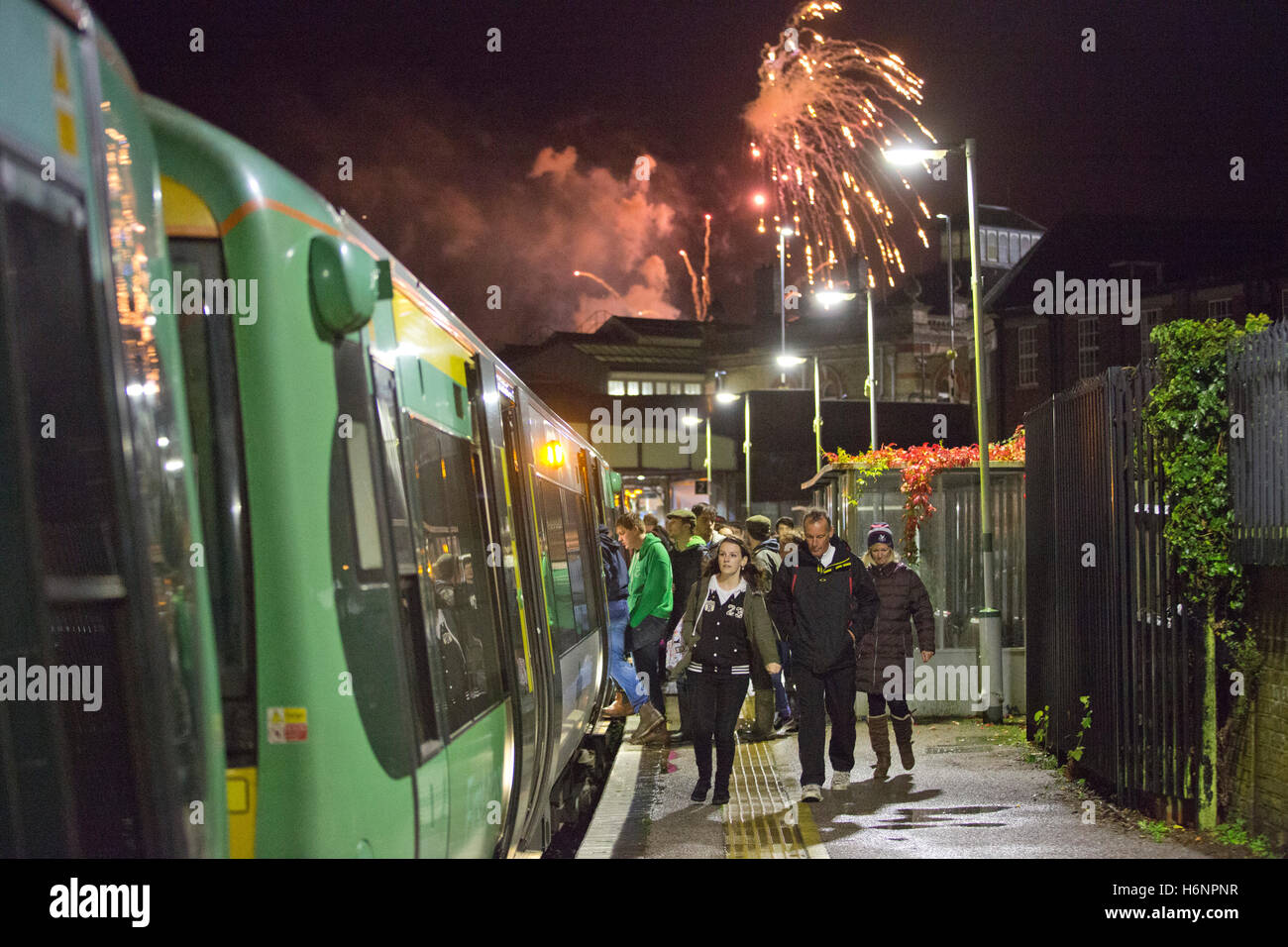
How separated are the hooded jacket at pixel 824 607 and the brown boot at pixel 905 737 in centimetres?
84

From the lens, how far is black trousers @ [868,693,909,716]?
9719 mm

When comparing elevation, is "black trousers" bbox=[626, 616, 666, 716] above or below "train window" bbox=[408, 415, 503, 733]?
below

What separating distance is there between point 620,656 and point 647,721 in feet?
2.38

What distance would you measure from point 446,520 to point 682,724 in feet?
24.6

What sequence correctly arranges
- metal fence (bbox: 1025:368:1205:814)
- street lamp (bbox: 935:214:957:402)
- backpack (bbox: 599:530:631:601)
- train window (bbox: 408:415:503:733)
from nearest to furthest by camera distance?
train window (bbox: 408:415:503:733) → metal fence (bbox: 1025:368:1205:814) → backpack (bbox: 599:530:631:601) → street lamp (bbox: 935:214:957:402)

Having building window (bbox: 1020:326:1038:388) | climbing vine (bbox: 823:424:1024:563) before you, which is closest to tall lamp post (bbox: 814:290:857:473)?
climbing vine (bbox: 823:424:1024:563)

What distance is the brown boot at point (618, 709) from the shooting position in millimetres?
14578

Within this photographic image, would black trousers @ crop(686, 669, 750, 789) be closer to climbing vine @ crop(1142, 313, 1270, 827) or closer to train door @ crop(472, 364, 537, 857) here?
train door @ crop(472, 364, 537, 857)

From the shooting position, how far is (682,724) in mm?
12180

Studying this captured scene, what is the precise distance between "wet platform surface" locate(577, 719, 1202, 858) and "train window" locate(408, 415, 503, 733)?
Answer: 9.00 feet

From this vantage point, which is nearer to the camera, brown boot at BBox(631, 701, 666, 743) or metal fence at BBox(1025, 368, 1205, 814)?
metal fence at BBox(1025, 368, 1205, 814)
